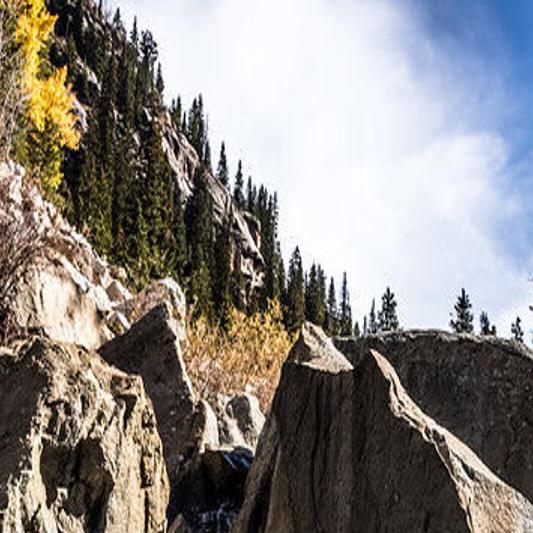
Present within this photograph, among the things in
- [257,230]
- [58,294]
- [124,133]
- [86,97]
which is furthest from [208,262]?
[58,294]

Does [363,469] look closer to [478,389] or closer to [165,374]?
[478,389]

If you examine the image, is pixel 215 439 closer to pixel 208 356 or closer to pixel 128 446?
pixel 128 446

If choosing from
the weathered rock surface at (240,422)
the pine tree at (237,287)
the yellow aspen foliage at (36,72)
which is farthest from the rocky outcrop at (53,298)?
the pine tree at (237,287)

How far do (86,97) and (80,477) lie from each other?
247 feet

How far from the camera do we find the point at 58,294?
25.5ft

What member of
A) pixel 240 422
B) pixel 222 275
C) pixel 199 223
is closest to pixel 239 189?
pixel 199 223

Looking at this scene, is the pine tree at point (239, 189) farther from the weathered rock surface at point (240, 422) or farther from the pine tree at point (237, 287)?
the weathered rock surface at point (240, 422)

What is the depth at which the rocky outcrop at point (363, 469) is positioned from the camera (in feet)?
9.89

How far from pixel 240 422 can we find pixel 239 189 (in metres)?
103

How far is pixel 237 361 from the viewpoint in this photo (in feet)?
43.7

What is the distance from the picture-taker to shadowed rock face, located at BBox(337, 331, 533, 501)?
5.17m

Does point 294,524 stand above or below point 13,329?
below

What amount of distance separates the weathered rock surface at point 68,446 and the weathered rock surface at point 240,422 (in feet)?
7.70

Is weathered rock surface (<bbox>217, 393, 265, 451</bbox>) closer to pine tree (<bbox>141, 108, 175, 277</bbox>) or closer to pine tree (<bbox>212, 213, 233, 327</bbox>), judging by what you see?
pine tree (<bbox>141, 108, 175, 277</bbox>)
